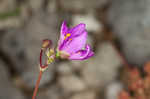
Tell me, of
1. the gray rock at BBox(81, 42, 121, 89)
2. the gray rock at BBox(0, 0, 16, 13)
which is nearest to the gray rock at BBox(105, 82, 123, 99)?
the gray rock at BBox(81, 42, 121, 89)

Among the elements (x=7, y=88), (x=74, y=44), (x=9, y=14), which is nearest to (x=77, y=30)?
(x=74, y=44)

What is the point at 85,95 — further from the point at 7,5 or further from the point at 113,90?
the point at 7,5

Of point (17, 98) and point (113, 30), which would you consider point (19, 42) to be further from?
point (113, 30)

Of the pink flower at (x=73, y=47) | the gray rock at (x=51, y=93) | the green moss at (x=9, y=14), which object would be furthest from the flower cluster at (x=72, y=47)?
the green moss at (x=9, y=14)

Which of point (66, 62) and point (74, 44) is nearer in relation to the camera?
point (74, 44)

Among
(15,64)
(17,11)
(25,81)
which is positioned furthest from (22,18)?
(25,81)

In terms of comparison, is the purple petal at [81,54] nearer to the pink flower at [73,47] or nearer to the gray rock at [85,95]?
the pink flower at [73,47]

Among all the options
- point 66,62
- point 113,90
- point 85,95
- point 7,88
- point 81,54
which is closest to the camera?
point 81,54
